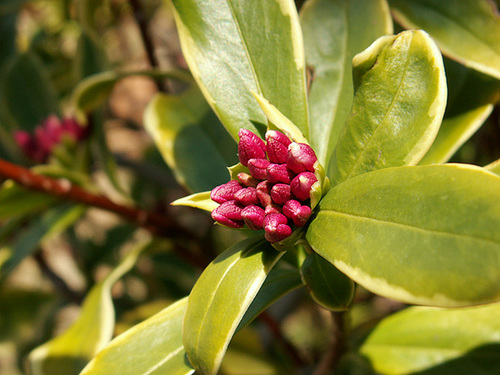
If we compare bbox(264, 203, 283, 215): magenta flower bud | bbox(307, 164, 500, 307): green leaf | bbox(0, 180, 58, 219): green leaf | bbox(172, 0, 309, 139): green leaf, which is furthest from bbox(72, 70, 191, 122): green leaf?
bbox(307, 164, 500, 307): green leaf

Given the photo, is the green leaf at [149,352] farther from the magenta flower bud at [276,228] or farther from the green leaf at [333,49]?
the green leaf at [333,49]

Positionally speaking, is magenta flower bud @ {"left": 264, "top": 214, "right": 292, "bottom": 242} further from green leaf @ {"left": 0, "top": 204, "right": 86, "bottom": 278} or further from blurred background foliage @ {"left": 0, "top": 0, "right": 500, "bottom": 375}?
green leaf @ {"left": 0, "top": 204, "right": 86, "bottom": 278}

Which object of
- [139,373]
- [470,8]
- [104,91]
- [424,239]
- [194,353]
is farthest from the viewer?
[104,91]

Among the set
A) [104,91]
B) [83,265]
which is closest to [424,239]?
[104,91]

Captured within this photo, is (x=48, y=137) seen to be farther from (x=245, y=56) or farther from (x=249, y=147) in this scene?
(x=249, y=147)

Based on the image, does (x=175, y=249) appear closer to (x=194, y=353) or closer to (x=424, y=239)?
(x=194, y=353)

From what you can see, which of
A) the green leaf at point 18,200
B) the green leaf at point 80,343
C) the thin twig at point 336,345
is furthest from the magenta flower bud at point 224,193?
the green leaf at point 18,200
